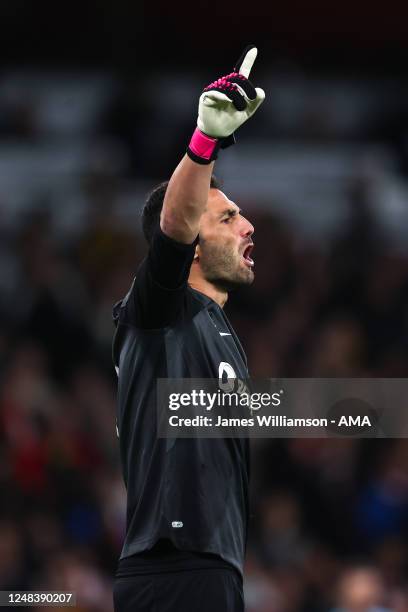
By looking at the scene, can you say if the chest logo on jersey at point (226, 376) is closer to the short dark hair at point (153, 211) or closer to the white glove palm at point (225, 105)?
the short dark hair at point (153, 211)

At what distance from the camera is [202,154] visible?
125 inches

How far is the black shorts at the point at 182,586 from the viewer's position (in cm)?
324

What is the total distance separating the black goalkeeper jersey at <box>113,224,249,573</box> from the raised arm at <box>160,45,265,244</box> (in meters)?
0.05

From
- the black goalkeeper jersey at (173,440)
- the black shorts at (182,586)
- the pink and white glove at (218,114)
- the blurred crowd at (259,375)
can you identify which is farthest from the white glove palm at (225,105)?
the blurred crowd at (259,375)

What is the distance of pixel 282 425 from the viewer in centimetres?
404

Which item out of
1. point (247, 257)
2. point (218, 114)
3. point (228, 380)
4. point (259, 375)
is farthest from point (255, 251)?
point (218, 114)

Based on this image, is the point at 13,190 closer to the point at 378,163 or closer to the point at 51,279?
the point at 51,279

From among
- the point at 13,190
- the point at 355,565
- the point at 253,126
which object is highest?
the point at 253,126

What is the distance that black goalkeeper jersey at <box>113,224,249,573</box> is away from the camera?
3.26 m

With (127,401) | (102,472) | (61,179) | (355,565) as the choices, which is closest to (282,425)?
(127,401)

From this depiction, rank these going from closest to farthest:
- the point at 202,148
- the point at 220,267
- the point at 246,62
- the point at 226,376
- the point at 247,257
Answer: the point at 202,148 < the point at 246,62 < the point at 226,376 < the point at 220,267 < the point at 247,257

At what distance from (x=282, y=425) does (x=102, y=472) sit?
3183 mm

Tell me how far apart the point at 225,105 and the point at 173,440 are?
2.90 ft

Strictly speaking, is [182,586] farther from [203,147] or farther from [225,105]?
[225,105]
